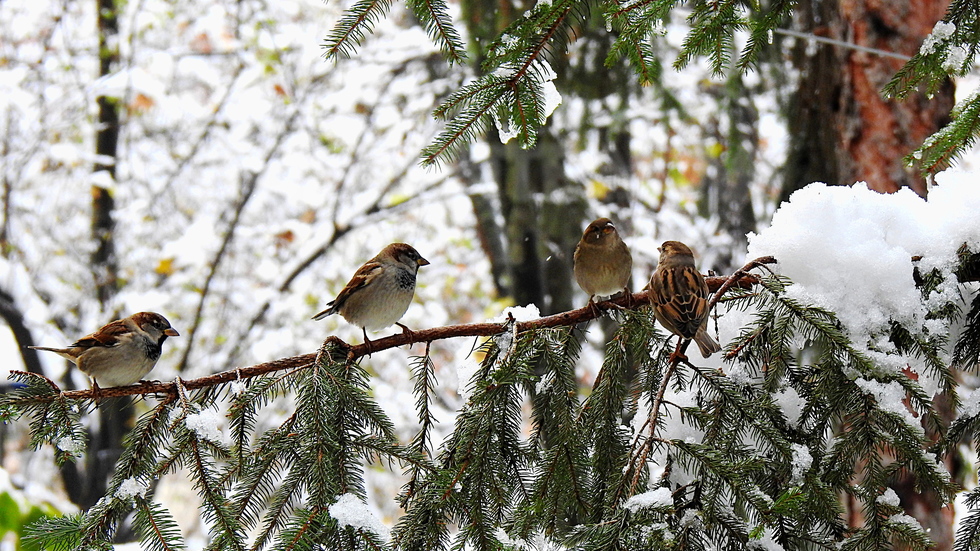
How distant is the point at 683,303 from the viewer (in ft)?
5.66

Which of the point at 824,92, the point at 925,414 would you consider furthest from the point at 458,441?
the point at 824,92

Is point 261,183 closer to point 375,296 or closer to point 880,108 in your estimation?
point 375,296

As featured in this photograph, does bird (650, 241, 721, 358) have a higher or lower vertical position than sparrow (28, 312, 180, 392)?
lower

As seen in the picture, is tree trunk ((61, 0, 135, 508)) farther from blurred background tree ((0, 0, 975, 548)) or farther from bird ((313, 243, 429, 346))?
bird ((313, 243, 429, 346))

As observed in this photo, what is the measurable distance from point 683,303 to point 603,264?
859 millimetres

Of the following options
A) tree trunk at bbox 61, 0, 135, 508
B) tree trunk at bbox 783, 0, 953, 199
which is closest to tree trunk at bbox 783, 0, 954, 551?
tree trunk at bbox 783, 0, 953, 199

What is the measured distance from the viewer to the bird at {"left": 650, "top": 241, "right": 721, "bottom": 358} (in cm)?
171

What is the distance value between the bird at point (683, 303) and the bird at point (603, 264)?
65cm

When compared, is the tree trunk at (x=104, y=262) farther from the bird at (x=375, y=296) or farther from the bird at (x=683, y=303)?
the bird at (x=683, y=303)

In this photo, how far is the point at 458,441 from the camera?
1.67 metres

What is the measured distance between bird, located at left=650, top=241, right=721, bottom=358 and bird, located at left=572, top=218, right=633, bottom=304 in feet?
2.13

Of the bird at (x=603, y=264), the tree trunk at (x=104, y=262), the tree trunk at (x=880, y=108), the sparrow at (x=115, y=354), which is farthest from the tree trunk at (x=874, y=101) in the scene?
the tree trunk at (x=104, y=262)

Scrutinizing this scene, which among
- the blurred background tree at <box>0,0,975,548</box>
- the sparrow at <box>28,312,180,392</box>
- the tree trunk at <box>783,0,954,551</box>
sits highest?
the blurred background tree at <box>0,0,975,548</box>

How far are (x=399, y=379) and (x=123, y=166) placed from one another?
390cm
